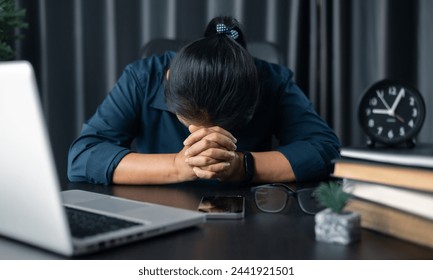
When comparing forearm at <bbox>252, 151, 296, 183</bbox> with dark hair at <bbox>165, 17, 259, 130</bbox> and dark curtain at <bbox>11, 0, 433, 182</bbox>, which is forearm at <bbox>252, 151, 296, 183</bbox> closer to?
dark hair at <bbox>165, 17, 259, 130</bbox>

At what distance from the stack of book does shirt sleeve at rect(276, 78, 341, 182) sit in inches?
18.4

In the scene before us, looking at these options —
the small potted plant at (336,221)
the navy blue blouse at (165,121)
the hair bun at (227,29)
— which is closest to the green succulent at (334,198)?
the small potted plant at (336,221)

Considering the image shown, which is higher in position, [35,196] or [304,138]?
[35,196]

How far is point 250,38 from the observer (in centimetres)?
250

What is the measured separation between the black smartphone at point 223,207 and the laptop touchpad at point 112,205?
104 millimetres

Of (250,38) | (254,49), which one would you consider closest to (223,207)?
(254,49)

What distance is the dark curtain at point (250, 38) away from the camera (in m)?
2.43

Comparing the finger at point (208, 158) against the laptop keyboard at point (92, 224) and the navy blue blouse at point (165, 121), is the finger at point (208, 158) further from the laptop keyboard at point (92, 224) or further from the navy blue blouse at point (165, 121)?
the laptop keyboard at point (92, 224)

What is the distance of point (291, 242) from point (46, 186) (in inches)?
12.8

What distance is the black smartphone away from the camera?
848mm

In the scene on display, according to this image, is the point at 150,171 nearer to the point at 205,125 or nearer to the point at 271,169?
the point at 205,125

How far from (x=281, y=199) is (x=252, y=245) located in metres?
0.23

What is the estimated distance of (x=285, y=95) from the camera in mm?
1575
